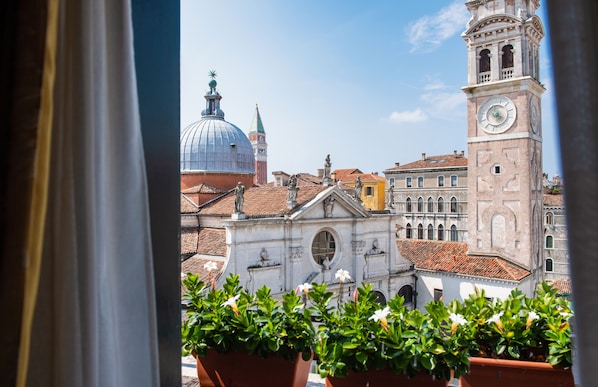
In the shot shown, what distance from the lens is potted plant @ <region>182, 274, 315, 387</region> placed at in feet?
5.38

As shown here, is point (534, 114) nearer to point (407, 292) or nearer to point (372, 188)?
point (407, 292)

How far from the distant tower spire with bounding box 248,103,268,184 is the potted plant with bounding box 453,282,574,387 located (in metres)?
29.4

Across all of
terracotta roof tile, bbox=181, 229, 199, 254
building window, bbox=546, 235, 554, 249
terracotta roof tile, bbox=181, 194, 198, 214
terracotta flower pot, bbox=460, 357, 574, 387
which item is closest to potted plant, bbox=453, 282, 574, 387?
terracotta flower pot, bbox=460, 357, 574, 387

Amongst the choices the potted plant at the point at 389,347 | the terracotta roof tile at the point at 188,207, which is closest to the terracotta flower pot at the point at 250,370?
the potted plant at the point at 389,347

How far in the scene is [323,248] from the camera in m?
13.4

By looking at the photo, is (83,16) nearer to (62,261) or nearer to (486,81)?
(62,261)

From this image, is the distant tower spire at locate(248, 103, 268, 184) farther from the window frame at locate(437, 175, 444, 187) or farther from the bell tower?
the bell tower

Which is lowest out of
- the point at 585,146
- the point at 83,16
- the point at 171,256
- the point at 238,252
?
the point at 238,252

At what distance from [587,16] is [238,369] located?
60.1 inches

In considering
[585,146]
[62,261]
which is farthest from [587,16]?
[62,261]

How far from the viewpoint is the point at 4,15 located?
0.72 m

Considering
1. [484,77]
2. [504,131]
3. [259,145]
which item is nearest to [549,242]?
[504,131]

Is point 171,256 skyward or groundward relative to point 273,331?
skyward

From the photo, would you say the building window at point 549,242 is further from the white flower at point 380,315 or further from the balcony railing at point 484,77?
the white flower at point 380,315
